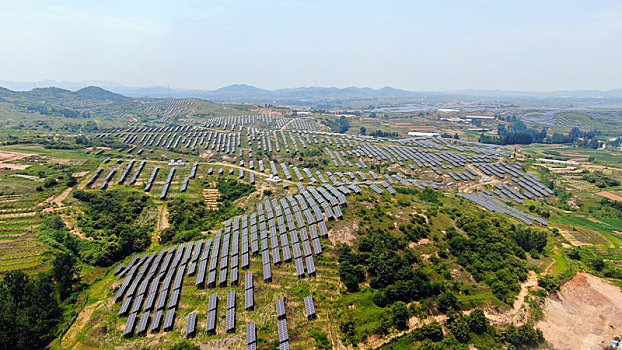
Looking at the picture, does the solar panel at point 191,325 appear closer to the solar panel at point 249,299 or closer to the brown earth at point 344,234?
the solar panel at point 249,299

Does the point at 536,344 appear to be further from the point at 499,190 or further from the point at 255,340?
the point at 499,190

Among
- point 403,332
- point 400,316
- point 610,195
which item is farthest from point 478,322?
point 610,195

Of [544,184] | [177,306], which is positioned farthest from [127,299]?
[544,184]

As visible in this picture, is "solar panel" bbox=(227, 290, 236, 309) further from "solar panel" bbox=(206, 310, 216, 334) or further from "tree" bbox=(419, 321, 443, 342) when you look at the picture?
"tree" bbox=(419, 321, 443, 342)

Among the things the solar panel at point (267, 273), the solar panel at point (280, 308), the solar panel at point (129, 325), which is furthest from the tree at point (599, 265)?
the solar panel at point (129, 325)

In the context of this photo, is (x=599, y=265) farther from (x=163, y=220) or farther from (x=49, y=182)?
(x=49, y=182)
